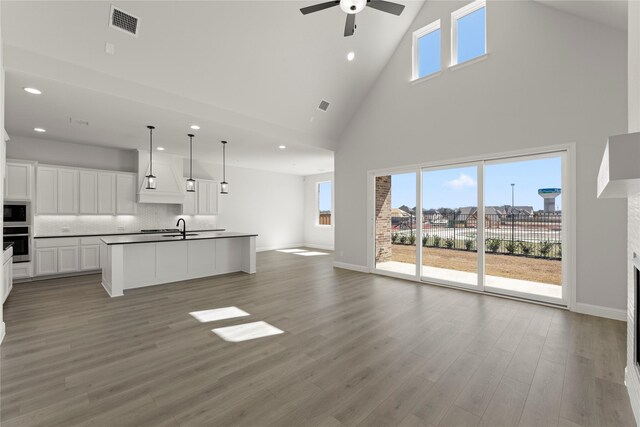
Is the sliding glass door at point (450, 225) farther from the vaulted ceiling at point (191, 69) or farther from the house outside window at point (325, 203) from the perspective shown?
the house outside window at point (325, 203)

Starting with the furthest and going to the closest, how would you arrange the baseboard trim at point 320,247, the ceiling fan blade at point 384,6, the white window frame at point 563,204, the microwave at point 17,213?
the baseboard trim at point 320,247 < the microwave at point 17,213 < the white window frame at point 563,204 < the ceiling fan blade at point 384,6

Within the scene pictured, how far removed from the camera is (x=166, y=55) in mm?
3838

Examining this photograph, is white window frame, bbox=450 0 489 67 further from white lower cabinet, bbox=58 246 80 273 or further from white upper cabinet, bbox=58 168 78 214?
white lower cabinet, bbox=58 246 80 273

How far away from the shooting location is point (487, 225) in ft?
15.8

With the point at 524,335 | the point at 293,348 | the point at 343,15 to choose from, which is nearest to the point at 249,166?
the point at 343,15

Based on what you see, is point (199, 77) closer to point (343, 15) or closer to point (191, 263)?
point (343, 15)

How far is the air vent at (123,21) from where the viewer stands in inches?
127

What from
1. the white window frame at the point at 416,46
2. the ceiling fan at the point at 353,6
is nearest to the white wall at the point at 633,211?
the ceiling fan at the point at 353,6

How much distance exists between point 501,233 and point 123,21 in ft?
20.2

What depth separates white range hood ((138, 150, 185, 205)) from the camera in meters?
6.93

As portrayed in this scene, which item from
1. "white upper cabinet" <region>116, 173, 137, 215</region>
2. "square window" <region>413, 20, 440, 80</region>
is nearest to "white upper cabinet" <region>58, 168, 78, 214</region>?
"white upper cabinet" <region>116, 173, 137, 215</region>

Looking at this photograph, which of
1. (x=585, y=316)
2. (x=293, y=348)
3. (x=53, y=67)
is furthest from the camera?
(x=585, y=316)

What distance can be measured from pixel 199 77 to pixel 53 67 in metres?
1.69

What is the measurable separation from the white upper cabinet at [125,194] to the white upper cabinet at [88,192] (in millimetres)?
414
